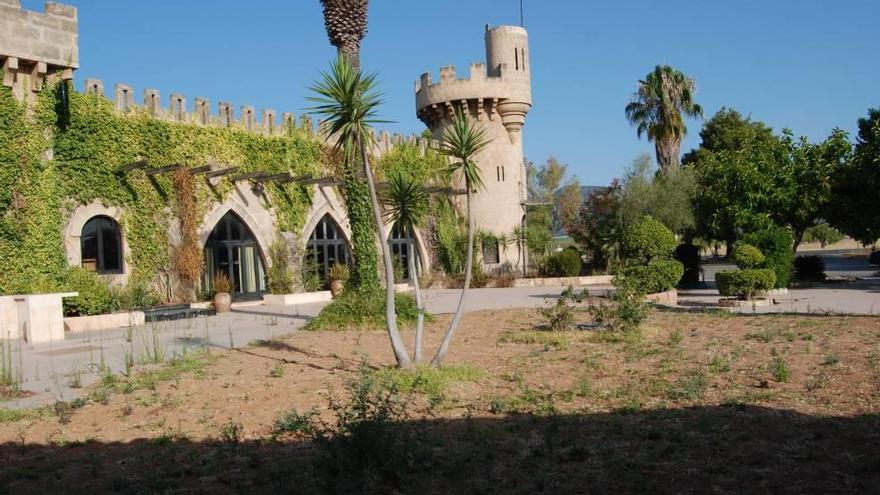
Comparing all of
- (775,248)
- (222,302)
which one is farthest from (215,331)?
(775,248)

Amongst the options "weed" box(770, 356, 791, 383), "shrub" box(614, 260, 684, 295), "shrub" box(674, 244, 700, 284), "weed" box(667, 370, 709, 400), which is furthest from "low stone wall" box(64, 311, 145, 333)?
"shrub" box(674, 244, 700, 284)

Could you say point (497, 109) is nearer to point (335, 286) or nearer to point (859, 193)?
point (335, 286)

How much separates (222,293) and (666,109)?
2161 centimetres

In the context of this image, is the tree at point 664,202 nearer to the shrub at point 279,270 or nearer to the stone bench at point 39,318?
the shrub at point 279,270

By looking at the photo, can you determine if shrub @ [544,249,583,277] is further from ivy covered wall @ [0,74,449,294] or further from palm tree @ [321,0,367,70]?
palm tree @ [321,0,367,70]

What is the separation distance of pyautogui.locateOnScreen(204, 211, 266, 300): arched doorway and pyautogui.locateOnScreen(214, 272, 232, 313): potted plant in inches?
27.8

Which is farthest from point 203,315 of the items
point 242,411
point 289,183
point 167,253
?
point 242,411

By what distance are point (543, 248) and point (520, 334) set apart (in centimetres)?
1831

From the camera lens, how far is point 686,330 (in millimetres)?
12492

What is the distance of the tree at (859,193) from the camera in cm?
2031

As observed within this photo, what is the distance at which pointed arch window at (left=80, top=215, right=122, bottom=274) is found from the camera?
19.0 m

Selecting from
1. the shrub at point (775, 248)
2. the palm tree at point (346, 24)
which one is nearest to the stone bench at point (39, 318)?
the palm tree at point (346, 24)

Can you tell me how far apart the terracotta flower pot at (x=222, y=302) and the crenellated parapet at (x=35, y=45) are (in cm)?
655

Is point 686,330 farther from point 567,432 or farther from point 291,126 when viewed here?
point 291,126
